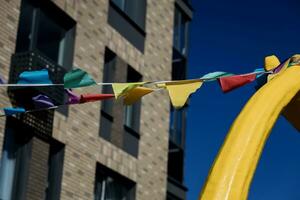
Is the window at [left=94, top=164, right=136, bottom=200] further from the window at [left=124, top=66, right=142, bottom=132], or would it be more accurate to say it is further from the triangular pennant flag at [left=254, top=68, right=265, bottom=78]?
the triangular pennant flag at [left=254, top=68, right=265, bottom=78]

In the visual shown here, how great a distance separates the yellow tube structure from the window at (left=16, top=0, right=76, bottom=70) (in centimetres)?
904

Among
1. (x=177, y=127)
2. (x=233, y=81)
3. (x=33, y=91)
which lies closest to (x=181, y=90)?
(x=233, y=81)

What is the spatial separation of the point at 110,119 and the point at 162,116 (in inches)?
96.9

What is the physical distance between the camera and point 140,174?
17500 mm

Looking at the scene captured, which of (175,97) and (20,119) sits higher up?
(20,119)

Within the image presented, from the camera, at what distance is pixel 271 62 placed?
7.12 meters

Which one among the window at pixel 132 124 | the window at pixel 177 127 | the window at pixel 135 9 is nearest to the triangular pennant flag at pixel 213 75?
the window at pixel 132 124

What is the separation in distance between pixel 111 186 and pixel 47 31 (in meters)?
3.83

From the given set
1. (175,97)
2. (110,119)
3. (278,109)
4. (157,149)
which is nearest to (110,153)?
(110,119)

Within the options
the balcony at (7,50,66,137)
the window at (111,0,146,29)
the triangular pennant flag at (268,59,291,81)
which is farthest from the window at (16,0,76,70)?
the triangular pennant flag at (268,59,291,81)

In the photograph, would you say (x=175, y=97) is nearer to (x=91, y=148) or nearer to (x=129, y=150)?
(x=91, y=148)

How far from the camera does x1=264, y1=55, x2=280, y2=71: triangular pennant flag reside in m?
7.09

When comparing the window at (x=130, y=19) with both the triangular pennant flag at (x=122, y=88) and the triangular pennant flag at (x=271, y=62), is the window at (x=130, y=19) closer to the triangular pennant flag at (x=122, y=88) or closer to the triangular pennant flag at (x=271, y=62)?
the triangular pennant flag at (x=122, y=88)

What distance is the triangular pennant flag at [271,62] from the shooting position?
7090 millimetres
